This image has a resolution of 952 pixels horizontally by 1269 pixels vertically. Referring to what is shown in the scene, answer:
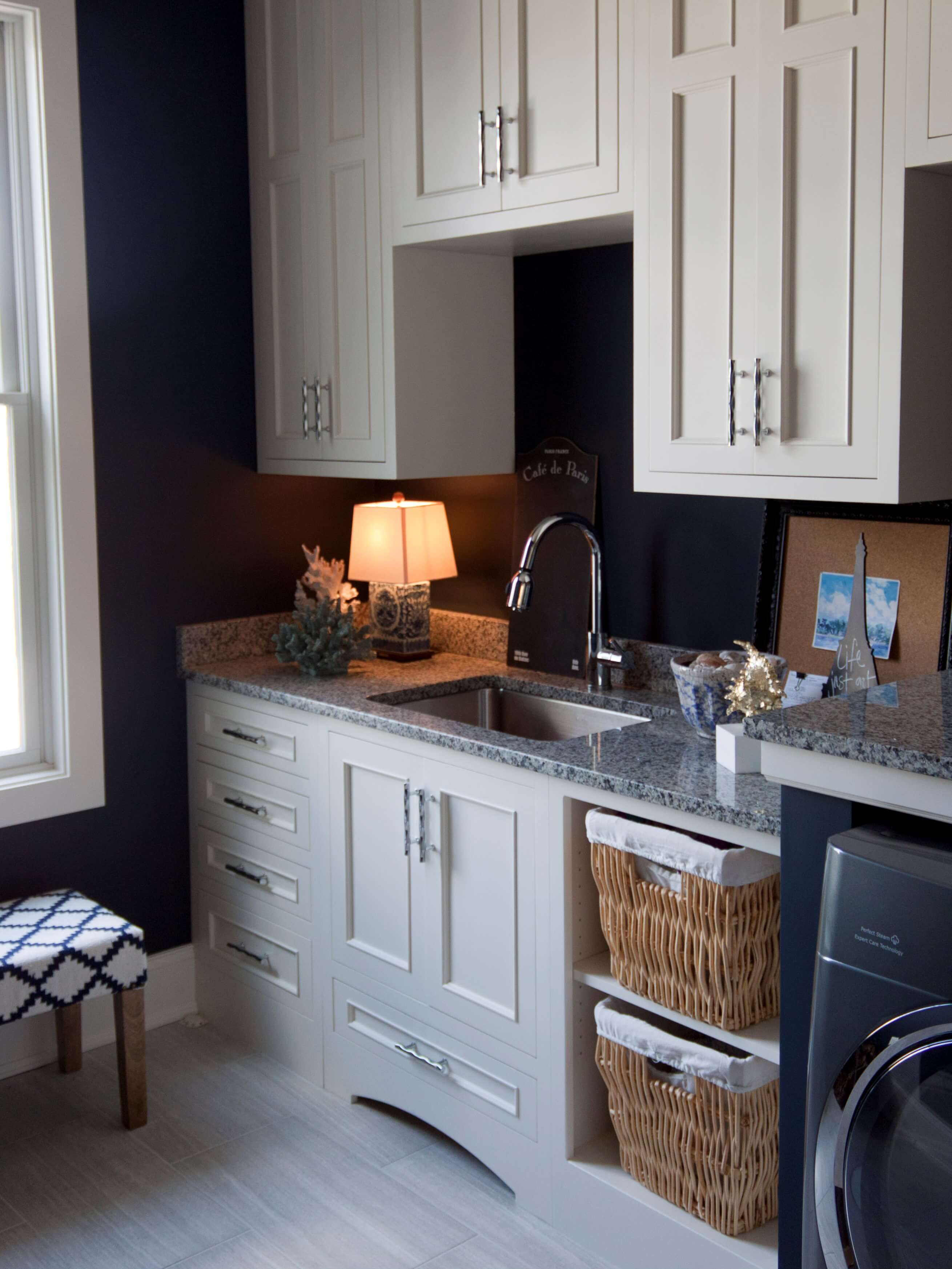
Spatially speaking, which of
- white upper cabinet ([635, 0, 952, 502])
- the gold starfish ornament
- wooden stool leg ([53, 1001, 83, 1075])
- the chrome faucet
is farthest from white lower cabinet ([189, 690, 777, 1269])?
white upper cabinet ([635, 0, 952, 502])

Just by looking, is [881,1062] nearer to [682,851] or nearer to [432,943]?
[682,851]

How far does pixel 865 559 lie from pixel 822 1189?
3.80ft

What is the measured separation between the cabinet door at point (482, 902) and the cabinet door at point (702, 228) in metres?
0.72

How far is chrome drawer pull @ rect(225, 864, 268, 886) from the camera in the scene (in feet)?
10.2

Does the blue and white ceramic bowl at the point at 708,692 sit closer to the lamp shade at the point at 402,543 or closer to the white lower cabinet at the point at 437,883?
the white lower cabinet at the point at 437,883

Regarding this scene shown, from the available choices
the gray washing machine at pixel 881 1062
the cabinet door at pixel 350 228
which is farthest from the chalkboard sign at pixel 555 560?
the gray washing machine at pixel 881 1062

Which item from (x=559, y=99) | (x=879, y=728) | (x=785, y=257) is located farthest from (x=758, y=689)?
(x=559, y=99)

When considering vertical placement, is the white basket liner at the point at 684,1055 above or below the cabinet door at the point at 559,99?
below

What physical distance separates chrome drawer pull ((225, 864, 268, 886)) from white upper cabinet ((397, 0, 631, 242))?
1535 mm

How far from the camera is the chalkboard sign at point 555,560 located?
299 centimetres

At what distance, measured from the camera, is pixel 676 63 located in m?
2.21

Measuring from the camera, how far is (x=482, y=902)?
2.47 metres

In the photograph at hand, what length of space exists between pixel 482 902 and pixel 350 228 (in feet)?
5.15

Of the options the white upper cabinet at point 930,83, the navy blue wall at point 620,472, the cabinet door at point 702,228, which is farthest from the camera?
the navy blue wall at point 620,472
